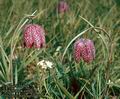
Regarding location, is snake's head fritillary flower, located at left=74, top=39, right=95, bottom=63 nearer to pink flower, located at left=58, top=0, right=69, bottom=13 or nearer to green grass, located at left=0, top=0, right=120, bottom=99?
green grass, located at left=0, top=0, right=120, bottom=99

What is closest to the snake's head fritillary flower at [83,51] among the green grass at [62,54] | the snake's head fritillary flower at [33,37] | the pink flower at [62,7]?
the green grass at [62,54]

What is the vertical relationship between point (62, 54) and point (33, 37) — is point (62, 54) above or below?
below

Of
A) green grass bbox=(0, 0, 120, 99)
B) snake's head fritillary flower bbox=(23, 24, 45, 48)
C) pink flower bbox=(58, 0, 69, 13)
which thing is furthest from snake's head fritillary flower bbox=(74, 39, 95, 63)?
pink flower bbox=(58, 0, 69, 13)

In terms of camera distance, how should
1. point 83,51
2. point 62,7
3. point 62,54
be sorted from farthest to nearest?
point 62,7 < point 62,54 < point 83,51

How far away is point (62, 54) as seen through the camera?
2602 millimetres

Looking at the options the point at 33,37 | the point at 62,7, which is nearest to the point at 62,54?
the point at 33,37

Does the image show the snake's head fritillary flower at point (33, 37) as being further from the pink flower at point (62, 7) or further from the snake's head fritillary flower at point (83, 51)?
the pink flower at point (62, 7)

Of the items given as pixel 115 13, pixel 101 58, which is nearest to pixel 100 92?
pixel 101 58

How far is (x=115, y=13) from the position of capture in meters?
3.55

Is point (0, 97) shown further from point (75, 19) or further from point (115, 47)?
point (75, 19)

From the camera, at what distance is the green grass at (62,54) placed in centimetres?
205

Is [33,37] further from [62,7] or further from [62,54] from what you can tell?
[62,7]

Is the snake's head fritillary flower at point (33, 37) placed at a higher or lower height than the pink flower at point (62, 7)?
lower

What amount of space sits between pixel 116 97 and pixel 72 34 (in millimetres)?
763
